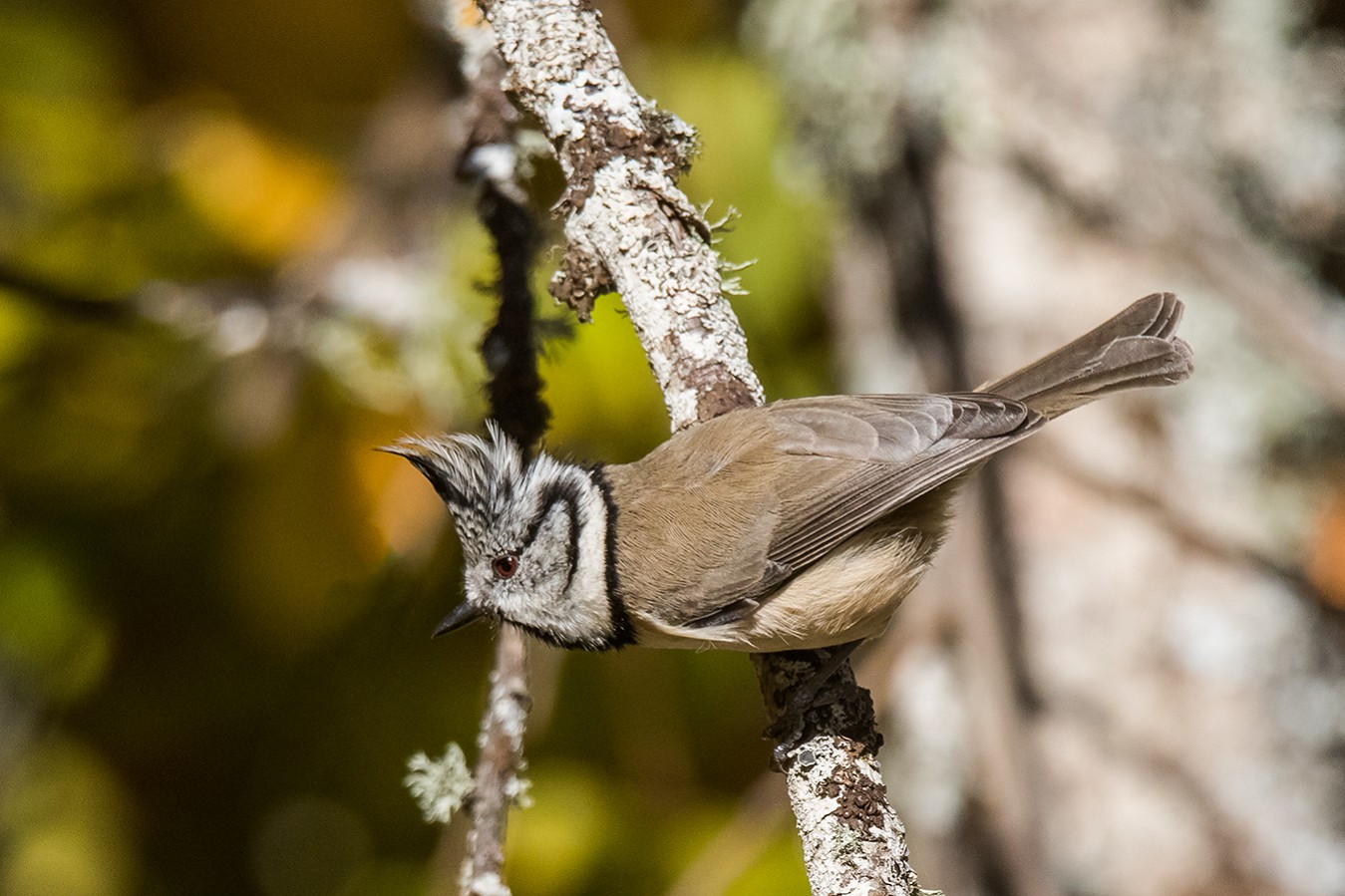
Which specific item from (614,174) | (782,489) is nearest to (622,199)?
(614,174)

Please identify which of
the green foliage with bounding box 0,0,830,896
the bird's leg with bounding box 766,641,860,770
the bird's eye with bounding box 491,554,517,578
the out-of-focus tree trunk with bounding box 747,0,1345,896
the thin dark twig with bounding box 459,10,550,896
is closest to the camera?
the bird's leg with bounding box 766,641,860,770

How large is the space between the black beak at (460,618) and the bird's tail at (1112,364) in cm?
119

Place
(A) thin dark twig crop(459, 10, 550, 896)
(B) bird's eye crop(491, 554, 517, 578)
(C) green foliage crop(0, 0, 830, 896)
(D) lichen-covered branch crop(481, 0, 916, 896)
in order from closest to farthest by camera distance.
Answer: (D) lichen-covered branch crop(481, 0, 916, 896)
(A) thin dark twig crop(459, 10, 550, 896)
(B) bird's eye crop(491, 554, 517, 578)
(C) green foliage crop(0, 0, 830, 896)

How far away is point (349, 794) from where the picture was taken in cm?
323

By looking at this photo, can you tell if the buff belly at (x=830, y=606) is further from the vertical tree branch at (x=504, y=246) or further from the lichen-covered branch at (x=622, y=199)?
the vertical tree branch at (x=504, y=246)

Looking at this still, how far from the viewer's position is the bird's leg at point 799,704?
2.15 meters

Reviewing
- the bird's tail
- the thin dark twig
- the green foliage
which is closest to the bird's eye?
the thin dark twig

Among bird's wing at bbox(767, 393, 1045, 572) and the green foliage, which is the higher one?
the green foliage

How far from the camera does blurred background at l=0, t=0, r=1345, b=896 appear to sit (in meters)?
3.21

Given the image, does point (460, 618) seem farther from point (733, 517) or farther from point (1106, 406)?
point (1106, 406)

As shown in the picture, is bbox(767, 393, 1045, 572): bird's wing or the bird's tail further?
the bird's tail

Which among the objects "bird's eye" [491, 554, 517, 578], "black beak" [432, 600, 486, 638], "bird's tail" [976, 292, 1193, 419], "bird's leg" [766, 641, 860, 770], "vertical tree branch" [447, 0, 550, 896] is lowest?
"bird's leg" [766, 641, 860, 770]

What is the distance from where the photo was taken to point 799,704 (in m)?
2.24

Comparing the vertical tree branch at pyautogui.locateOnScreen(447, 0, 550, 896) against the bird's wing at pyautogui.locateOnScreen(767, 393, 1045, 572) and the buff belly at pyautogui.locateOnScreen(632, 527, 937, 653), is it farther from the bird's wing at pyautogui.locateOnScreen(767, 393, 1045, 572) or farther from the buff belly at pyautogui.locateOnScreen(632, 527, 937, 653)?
the bird's wing at pyautogui.locateOnScreen(767, 393, 1045, 572)
